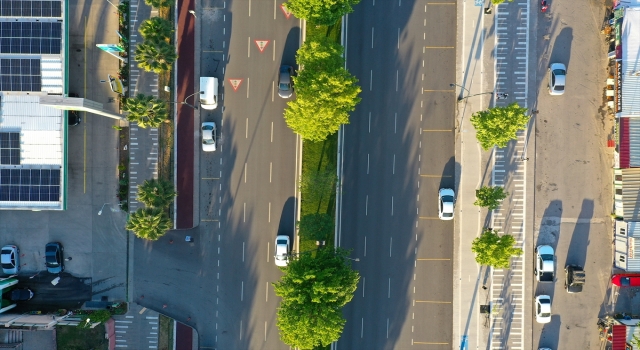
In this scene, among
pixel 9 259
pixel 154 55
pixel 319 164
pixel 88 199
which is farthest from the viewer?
pixel 88 199

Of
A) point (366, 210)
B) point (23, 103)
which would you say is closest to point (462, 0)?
point (366, 210)

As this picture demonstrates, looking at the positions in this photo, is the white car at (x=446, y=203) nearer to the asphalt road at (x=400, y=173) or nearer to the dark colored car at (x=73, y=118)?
the asphalt road at (x=400, y=173)

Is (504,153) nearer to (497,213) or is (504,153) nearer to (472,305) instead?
(497,213)

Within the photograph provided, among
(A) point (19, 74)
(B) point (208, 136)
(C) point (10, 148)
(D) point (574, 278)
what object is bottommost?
(D) point (574, 278)

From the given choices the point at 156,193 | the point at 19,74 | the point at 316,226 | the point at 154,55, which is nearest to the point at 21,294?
the point at 156,193

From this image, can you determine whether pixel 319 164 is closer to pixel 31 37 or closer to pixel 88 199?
pixel 88 199

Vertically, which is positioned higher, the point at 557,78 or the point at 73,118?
the point at 557,78

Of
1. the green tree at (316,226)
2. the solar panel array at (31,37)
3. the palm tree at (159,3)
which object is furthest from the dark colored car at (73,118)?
the green tree at (316,226)
